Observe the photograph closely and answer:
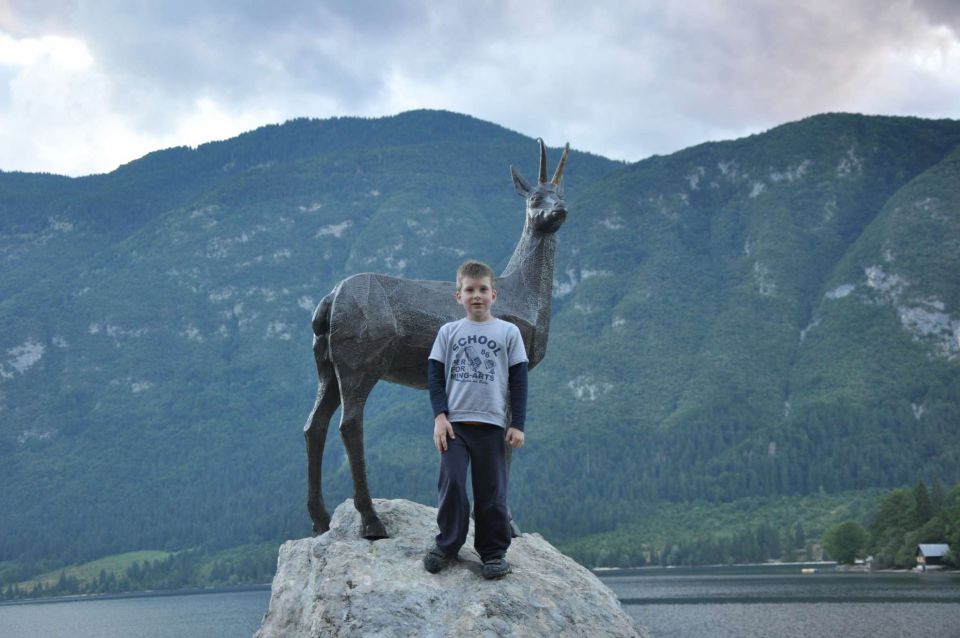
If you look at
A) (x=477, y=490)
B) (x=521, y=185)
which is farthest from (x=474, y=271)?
(x=521, y=185)

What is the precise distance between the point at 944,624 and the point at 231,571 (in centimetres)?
15806

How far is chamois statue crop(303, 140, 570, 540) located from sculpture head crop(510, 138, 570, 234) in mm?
1046

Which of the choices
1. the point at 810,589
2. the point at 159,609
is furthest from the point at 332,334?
the point at 159,609

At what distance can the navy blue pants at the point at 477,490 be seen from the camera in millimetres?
10320

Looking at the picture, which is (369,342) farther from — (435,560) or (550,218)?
(550,218)

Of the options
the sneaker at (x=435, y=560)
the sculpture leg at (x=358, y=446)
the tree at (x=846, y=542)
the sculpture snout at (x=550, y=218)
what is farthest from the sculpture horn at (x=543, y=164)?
the tree at (x=846, y=542)

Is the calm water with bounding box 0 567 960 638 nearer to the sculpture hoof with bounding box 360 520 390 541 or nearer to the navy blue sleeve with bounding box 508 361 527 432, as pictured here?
the sculpture hoof with bounding box 360 520 390 541

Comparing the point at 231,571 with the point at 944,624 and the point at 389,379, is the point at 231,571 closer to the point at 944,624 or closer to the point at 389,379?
the point at 944,624

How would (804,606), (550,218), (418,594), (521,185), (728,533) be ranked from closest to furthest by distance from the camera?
1. (418,594)
2. (550,218)
3. (521,185)
4. (804,606)
5. (728,533)

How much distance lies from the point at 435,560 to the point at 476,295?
2.82 m

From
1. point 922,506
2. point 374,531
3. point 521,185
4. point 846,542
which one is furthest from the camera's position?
point 846,542

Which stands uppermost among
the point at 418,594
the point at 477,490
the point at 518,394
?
the point at 518,394

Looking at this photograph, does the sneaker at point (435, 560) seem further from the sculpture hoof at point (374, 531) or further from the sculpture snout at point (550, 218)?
the sculpture snout at point (550, 218)

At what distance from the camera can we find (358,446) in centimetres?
1225
